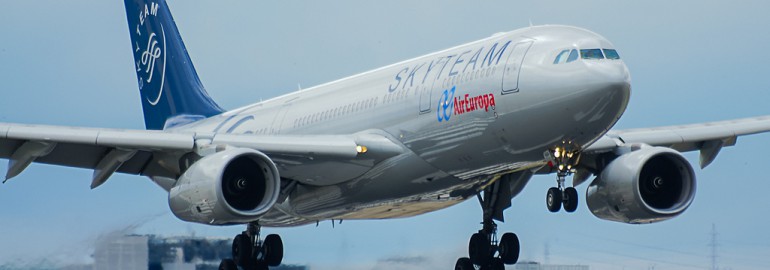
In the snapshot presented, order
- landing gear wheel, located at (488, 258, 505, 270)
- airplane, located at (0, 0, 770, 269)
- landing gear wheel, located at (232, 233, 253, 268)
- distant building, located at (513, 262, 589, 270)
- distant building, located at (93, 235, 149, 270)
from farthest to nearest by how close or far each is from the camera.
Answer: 1. distant building, located at (513, 262, 589, 270)
2. distant building, located at (93, 235, 149, 270)
3. landing gear wheel, located at (232, 233, 253, 268)
4. landing gear wheel, located at (488, 258, 505, 270)
5. airplane, located at (0, 0, 770, 269)

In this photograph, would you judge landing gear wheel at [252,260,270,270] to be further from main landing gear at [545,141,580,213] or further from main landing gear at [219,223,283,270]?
main landing gear at [545,141,580,213]

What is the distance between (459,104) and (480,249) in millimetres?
5027

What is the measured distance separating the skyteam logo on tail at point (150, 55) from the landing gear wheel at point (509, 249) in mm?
11655

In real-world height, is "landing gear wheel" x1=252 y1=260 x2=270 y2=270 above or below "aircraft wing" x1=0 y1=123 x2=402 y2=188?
below

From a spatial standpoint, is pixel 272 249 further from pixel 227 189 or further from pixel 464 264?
pixel 227 189

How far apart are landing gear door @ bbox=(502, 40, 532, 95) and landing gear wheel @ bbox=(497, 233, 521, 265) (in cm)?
581

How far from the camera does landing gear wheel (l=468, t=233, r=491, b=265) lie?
29.5 metres

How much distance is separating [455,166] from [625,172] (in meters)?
3.47

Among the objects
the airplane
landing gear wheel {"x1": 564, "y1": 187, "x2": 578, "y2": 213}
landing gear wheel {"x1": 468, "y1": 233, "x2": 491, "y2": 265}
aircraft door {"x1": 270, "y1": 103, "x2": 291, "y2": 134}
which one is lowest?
landing gear wheel {"x1": 468, "y1": 233, "x2": 491, "y2": 265}

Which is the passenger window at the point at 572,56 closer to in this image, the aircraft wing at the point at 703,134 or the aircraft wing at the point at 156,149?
the aircraft wing at the point at 156,149

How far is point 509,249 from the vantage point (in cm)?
2950

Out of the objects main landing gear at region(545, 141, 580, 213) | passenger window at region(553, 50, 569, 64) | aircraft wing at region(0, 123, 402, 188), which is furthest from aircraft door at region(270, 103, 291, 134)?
passenger window at region(553, 50, 569, 64)

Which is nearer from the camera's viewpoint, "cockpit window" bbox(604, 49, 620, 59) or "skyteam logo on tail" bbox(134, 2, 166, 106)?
"cockpit window" bbox(604, 49, 620, 59)

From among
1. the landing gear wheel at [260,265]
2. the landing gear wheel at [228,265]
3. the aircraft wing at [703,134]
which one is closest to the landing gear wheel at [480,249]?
the aircraft wing at [703,134]
